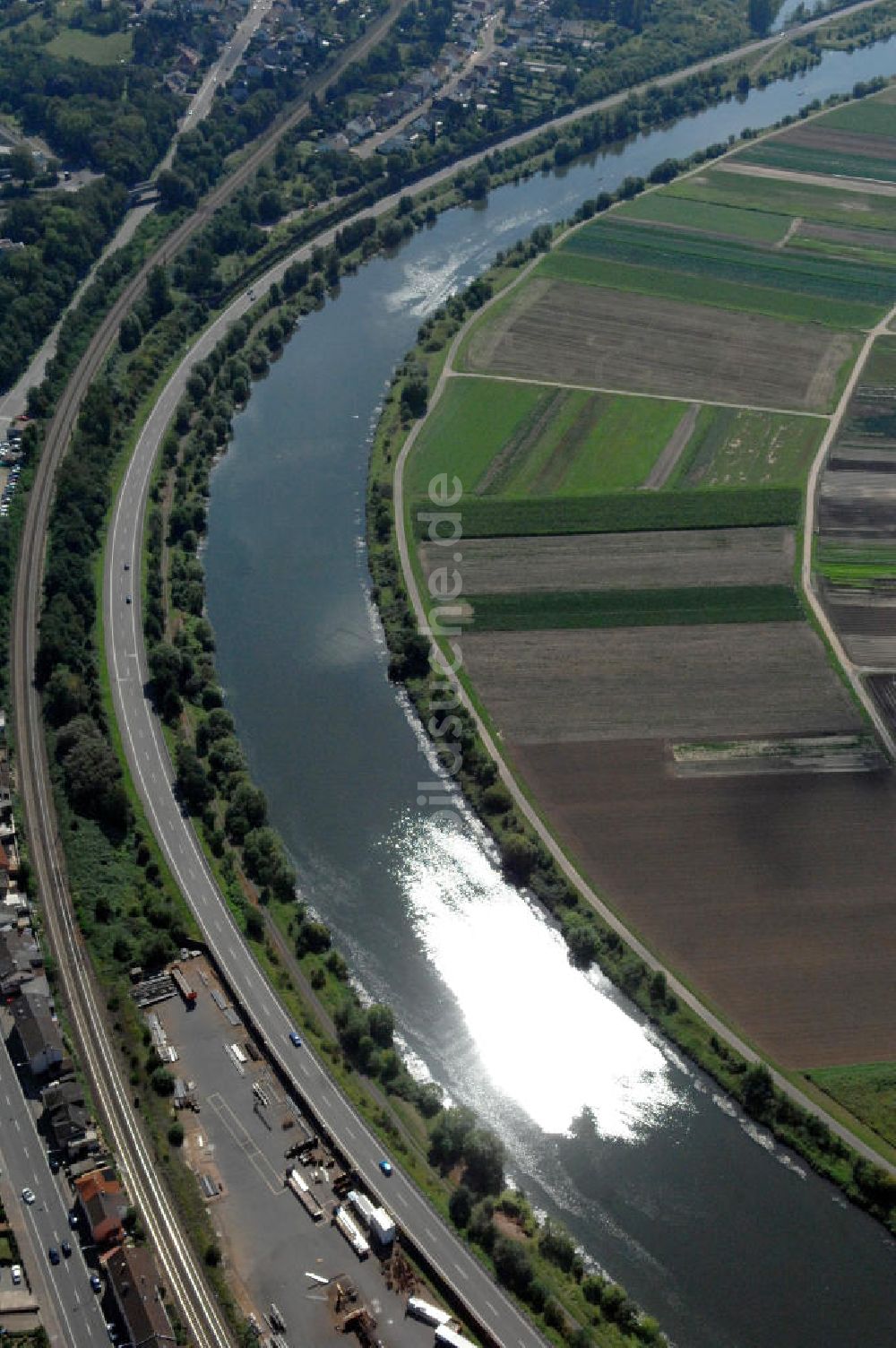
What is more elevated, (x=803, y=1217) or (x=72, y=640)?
(x=72, y=640)

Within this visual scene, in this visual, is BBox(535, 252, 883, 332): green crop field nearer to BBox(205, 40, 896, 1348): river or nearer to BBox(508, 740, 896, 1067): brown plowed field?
BBox(205, 40, 896, 1348): river

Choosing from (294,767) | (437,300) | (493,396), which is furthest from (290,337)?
(294,767)

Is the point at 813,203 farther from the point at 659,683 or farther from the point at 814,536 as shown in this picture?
the point at 659,683

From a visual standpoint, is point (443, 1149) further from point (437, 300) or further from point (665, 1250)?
point (437, 300)

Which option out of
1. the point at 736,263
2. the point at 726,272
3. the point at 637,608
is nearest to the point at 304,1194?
the point at 637,608

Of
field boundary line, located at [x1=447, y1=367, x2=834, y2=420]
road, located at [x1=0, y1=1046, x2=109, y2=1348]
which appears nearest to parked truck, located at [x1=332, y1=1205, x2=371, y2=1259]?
road, located at [x1=0, y1=1046, x2=109, y2=1348]

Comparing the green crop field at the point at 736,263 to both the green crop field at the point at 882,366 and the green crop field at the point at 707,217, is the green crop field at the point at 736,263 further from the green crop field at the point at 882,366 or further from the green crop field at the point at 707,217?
the green crop field at the point at 882,366
